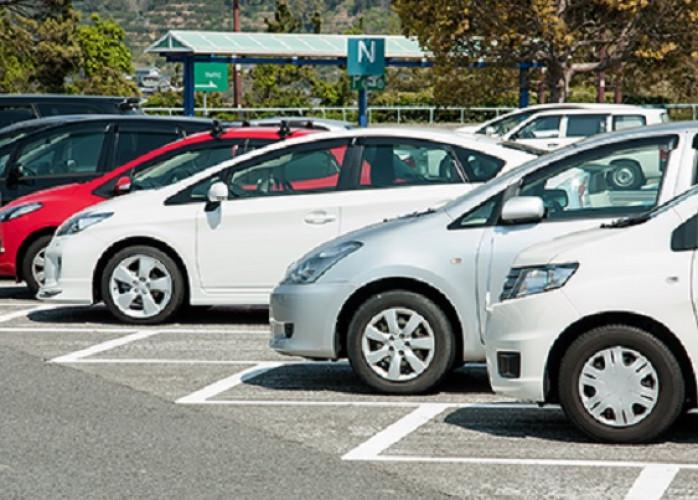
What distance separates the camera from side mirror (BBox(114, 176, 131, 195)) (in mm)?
14902

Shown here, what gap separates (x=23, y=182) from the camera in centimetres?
1727

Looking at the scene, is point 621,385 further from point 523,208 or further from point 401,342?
point 401,342

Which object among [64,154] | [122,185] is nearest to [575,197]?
[122,185]

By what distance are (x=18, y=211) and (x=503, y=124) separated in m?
18.7

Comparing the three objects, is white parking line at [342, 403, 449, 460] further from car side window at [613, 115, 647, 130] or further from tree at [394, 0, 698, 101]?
tree at [394, 0, 698, 101]

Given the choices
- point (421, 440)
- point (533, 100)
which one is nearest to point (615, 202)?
point (421, 440)

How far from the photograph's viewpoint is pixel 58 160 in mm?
17422

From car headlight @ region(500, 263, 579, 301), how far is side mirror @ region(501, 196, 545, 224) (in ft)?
3.04

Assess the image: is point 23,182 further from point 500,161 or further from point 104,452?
point 104,452

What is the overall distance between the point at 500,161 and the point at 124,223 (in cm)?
307

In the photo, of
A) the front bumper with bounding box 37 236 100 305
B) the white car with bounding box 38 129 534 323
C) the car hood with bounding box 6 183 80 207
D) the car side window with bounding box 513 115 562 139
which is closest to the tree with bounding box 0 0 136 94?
the car side window with bounding box 513 115 562 139

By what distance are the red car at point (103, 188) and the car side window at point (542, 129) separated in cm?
1595

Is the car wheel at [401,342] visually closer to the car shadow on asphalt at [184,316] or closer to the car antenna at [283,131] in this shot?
the car shadow on asphalt at [184,316]

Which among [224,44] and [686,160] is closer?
[686,160]
